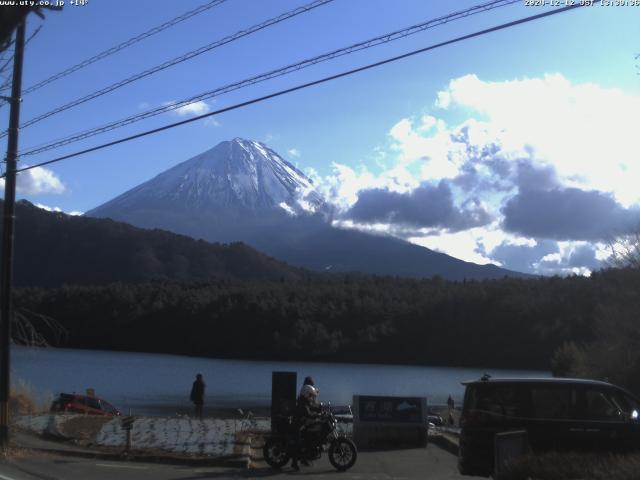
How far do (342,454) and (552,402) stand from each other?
3736mm

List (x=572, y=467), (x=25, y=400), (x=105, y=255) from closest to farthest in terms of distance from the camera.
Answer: (x=572, y=467) → (x=25, y=400) → (x=105, y=255)

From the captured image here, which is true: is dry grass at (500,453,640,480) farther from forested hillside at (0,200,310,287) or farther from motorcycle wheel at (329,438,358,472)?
forested hillside at (0,200,310,287)

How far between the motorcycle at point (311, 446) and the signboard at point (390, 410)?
149 inches

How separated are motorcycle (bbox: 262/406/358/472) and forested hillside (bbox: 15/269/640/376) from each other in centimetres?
8947

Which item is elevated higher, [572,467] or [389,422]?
[572,467]

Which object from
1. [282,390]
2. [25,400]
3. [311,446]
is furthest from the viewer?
[25,400]

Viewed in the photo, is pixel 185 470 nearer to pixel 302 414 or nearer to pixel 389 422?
pixel 302 414

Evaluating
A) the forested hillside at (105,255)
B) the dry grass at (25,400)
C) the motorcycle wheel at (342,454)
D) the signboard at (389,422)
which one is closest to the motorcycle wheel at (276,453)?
the motorcycle wheel at (342,454)

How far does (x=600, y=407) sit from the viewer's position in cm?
1178

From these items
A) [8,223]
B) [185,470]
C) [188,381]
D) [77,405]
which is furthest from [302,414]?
[188,381]

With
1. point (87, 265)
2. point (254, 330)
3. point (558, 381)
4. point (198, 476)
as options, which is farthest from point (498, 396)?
point (87, 265)

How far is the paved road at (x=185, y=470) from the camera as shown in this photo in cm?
1292

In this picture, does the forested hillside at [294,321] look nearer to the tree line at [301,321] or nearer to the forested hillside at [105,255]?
the tree line at [301,321]

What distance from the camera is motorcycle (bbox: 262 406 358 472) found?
1366 cm
